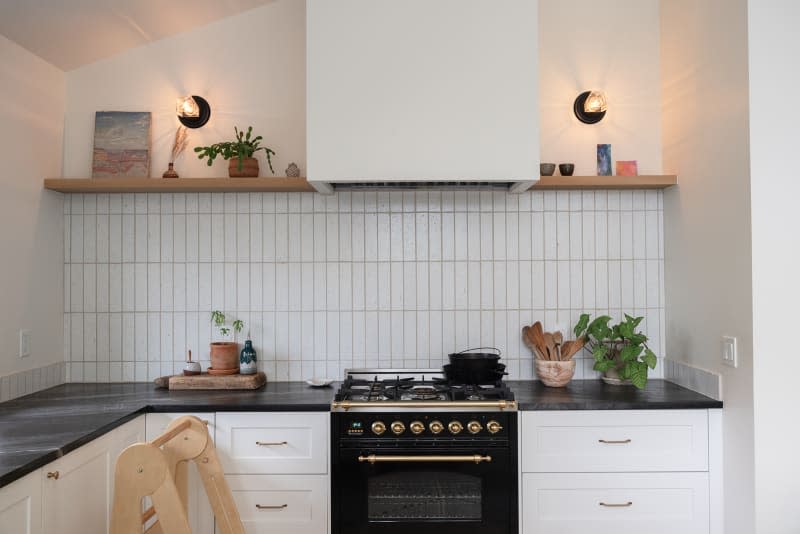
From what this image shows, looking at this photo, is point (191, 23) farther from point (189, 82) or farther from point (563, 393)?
point (563, 393)

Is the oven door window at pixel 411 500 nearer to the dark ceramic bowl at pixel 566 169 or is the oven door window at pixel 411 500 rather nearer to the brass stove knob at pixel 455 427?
the brass stove knob at pixel 455 427

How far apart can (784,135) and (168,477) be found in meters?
2.34

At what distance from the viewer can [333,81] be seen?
8.12 ft

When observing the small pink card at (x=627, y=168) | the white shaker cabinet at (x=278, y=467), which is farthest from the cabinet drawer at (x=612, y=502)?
the small pink card at (x=627, y=168)

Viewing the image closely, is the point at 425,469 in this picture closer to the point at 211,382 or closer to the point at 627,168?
the point at 211,382

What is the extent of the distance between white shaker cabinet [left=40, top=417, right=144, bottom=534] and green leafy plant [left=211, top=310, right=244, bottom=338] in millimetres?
717

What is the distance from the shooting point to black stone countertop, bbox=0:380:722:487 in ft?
6.27

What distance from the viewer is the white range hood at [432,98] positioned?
2467 mm

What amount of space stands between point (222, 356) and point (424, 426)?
1.03 meters

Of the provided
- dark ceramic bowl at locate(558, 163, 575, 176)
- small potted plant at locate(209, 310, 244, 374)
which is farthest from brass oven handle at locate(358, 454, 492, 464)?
dark ceramic bowl at locate(558, 163, 575, 176)

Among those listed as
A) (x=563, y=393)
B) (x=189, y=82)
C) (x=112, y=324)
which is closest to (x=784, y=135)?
(x=563, y=393)

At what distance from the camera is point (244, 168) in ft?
9.19

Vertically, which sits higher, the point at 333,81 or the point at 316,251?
the point at 333,81

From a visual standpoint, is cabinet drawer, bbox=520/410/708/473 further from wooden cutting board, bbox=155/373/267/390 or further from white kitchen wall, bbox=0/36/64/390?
white kitchen wall, bbox=0/36/64/390
